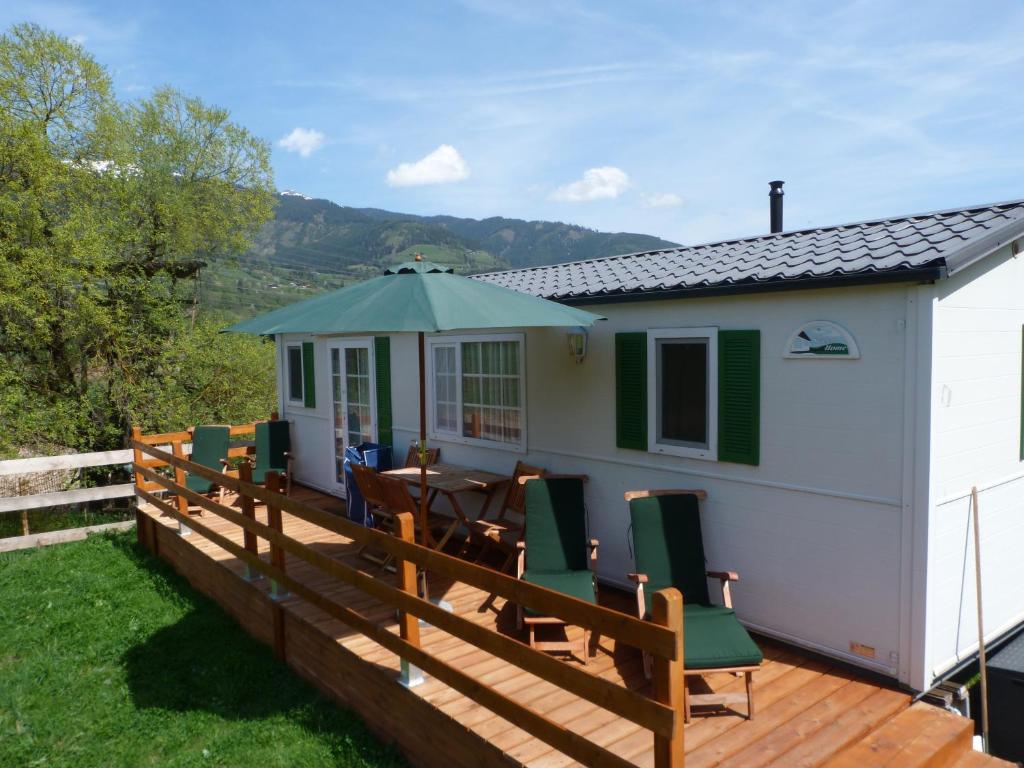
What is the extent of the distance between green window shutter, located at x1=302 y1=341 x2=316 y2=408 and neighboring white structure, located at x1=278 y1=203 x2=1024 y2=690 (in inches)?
187

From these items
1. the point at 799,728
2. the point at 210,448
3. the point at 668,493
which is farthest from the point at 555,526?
the point at 210,448

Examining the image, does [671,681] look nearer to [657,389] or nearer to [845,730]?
[845,730]

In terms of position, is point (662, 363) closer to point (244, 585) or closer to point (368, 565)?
point (368, 565)

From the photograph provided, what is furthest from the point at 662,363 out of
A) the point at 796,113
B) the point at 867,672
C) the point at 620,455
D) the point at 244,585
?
the point at 796,113

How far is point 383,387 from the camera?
8.27m

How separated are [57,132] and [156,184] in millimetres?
1673

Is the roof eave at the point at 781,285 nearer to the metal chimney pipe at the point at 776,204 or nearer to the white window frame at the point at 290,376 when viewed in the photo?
the metal chimney pipe at the point at 776,204

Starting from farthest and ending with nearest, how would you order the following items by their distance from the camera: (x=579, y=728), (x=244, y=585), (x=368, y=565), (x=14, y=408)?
(x=14, y=408)
(x=368, y=565)
(x=244, y=585)
(x=579, y=728)

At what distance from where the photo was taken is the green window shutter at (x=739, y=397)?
180 inches

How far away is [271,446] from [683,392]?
6903 millimetres

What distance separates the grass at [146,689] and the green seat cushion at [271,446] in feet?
9.45

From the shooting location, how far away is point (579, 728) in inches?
137

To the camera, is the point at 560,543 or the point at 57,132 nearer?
the point at 560,543

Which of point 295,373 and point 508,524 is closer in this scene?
point 508,524
